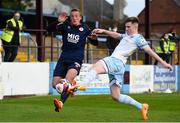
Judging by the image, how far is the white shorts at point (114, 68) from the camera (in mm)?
11852

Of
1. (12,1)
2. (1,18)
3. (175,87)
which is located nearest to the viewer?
(175,87)

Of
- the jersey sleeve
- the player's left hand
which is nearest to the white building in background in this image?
the player's left hand

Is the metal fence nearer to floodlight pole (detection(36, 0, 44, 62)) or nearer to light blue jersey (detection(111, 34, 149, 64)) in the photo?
floodlight pole (detection(36, 0, 44, 62))

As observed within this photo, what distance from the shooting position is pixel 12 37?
70.5 ft

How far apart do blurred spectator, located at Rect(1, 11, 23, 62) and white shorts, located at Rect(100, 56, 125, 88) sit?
9.70m

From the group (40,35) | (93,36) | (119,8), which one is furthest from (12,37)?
(119,8)

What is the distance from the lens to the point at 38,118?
1173 cm

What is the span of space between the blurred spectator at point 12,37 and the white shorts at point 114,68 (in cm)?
Answer: 970

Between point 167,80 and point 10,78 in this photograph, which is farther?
point 167,80

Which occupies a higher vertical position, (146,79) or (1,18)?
(1,18)

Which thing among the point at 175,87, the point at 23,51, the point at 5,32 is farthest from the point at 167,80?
the point at 5,32

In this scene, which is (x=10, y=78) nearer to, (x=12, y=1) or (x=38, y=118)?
(x=38, y=118)

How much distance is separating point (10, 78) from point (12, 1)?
28061mm

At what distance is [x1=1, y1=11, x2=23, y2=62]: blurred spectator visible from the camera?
21.2m
